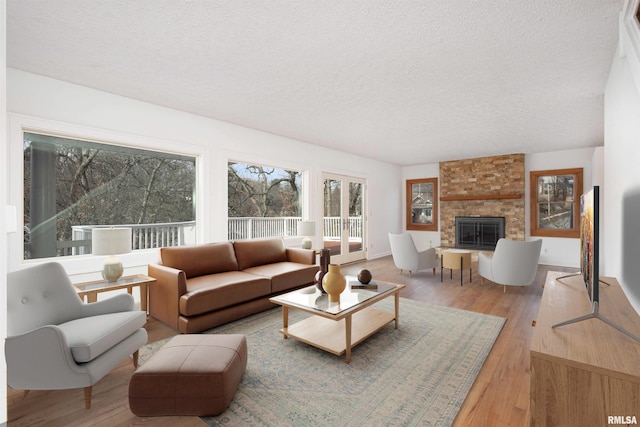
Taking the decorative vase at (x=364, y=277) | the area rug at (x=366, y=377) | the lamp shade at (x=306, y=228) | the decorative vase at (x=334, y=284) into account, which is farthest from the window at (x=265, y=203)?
the decorative vase at (x=334, y=284)

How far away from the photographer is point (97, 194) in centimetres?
355

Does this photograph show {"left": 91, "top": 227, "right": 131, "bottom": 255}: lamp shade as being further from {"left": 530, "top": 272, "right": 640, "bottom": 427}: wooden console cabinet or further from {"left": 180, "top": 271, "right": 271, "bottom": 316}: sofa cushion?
{"left": 530, "top": 272, "right": 640, "bottom": 427}: wooden console cabinet

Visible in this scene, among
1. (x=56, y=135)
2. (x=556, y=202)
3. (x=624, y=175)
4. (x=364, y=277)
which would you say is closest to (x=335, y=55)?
(x=364, y=277)

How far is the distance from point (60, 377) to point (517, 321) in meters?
3.88

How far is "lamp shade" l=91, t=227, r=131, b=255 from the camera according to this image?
8.64ft

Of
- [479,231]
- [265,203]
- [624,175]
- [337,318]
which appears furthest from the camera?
[479,231]

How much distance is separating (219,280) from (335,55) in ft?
8.27

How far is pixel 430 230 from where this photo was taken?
316 inches

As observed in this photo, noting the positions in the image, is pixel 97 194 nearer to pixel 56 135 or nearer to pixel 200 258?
pixel 56 135

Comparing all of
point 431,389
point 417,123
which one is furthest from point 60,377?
point 417,123

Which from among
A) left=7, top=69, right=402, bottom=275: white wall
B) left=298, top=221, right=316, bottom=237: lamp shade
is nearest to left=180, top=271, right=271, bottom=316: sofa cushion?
left=7, top=69, right=402, bottom=275: white wall

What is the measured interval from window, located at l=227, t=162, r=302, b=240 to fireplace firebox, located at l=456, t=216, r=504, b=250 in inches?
164

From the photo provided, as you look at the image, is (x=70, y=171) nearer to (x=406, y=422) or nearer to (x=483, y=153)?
(x=406, y=422)

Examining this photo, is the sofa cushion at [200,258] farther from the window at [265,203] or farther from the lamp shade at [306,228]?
the window at [265,203]
